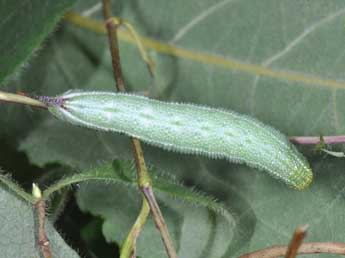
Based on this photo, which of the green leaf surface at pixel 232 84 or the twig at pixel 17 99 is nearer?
the twig at pixel 17 99

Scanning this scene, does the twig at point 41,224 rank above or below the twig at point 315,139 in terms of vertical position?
below

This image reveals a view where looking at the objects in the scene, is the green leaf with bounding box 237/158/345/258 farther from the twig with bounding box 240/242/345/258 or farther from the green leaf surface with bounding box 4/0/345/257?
the twig with bounding box 240/242/345/258

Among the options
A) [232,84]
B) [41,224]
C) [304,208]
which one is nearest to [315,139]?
[304,208]

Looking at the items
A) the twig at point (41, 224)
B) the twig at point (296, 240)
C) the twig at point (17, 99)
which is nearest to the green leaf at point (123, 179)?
the twig at point (41, 224)

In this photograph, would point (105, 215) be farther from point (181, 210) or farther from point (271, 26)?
point (271, 26)

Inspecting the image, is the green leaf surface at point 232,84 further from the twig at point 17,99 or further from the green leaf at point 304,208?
the twig at point 17,99

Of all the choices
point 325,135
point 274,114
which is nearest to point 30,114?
point 274,114

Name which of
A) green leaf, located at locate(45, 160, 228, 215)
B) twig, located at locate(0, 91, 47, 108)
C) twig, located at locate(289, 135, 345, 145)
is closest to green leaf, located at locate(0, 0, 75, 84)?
twig, located at locate(0, 91, 47, 108)
